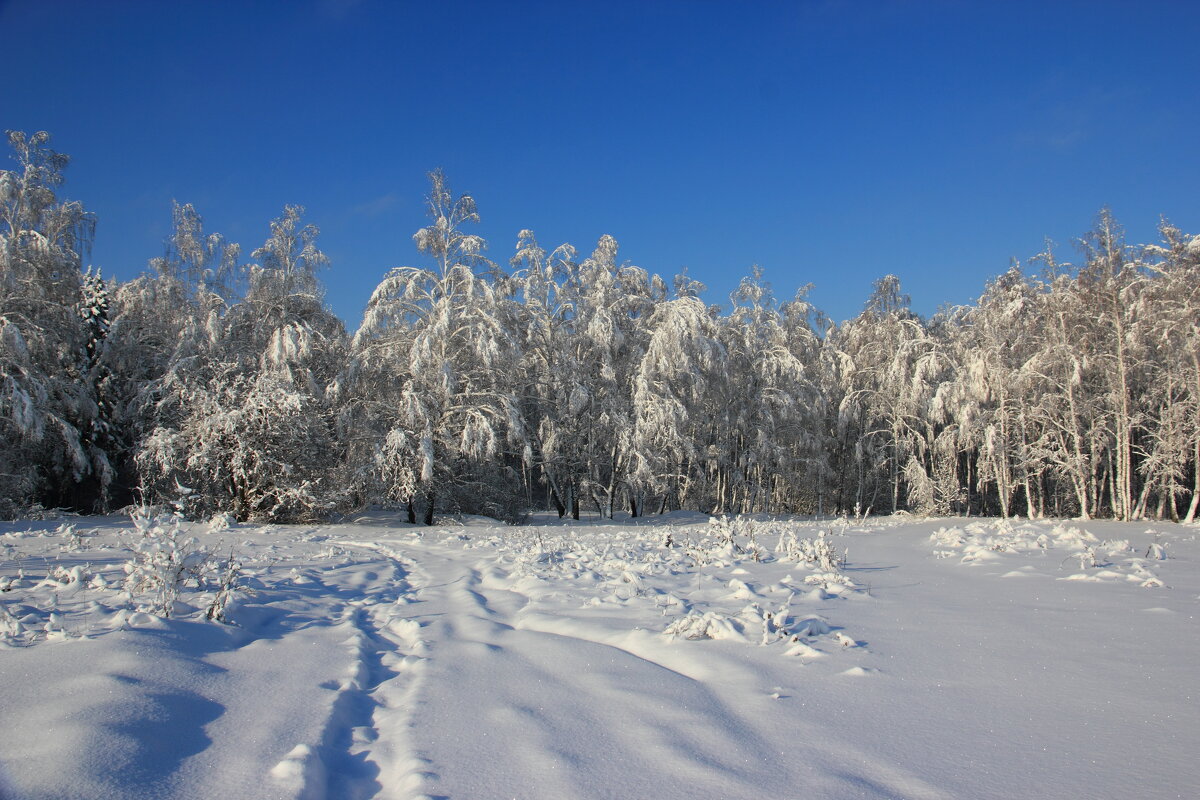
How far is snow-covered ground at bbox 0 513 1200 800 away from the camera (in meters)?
2.45

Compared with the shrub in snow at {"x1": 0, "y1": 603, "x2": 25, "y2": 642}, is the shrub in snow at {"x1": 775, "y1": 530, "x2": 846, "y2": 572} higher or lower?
higher

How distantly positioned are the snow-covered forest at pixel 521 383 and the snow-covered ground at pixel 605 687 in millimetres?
9660

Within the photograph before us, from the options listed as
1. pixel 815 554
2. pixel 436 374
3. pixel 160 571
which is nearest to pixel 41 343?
pixel 436 374

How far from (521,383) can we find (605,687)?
17.3 m

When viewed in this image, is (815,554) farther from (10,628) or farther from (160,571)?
(10,628)

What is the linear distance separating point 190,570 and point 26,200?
17.4 meters

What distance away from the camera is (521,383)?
20453mm

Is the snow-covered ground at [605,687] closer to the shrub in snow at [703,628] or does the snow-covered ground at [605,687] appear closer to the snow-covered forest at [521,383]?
the shrub in snow at [703,628]

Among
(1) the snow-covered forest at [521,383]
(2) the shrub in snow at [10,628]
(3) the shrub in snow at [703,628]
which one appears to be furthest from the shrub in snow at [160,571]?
(1) the snow-covered forest at [521,383]

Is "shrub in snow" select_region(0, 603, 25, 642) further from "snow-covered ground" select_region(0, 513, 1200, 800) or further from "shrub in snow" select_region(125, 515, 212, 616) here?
"shrub in snow" select_region(125, 515, 212, 616)

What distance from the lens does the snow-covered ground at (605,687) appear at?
2.45 metres

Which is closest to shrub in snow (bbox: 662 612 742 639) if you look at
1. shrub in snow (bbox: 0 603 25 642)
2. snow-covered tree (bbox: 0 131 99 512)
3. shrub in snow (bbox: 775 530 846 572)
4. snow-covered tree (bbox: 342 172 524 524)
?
shrub in snow (bbox: 775 530 846 572)

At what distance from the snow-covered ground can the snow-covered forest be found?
9.66m

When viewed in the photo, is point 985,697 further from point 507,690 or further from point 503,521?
point 503,521
